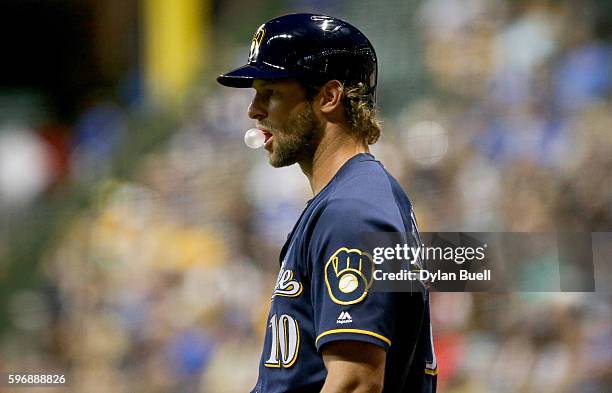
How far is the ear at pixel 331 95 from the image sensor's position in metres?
1.70

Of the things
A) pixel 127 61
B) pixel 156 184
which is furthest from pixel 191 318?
pixel 127 61

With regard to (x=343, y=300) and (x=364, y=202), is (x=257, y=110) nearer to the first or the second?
(x=364, y=202)

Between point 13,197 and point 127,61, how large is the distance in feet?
2.59

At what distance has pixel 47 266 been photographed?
400 cm

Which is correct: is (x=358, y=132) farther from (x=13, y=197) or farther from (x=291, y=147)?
(x=13, y=197)

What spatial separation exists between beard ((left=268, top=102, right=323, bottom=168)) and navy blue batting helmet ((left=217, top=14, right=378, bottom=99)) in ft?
0.23

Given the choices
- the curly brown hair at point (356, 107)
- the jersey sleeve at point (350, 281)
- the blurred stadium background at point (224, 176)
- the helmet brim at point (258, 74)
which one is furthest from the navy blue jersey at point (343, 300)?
the blurred stadium background at point (224, 176)

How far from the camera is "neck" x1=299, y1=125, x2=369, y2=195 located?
5.51ft

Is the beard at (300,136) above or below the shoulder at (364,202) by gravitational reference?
above

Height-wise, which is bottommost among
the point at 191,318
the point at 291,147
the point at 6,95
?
the point at 291,147

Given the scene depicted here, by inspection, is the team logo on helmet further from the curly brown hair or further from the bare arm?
the bare arm

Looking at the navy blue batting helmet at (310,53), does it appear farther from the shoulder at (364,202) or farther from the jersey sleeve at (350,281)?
the jersey sleeve at (350,281)

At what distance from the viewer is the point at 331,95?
170cm

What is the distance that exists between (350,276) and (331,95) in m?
0.42
